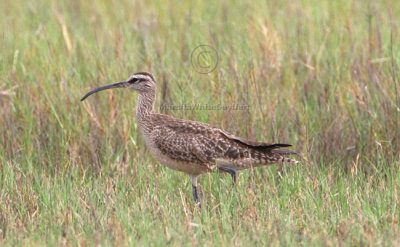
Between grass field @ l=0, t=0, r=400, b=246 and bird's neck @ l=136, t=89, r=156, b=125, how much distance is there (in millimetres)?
538

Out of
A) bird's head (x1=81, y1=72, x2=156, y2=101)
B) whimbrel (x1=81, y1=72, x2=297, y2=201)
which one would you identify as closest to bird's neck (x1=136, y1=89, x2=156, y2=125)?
bird's head (x1=81, y1=72, x2=156, y2=101)

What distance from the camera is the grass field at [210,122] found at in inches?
210

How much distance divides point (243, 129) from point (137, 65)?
2.03m

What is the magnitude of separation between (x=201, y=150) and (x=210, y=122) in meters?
1.18

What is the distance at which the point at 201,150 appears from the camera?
6.56 metres

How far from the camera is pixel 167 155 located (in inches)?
258

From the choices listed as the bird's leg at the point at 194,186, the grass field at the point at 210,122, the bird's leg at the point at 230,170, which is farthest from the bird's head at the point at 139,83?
the bird's leg at the point at 230,170

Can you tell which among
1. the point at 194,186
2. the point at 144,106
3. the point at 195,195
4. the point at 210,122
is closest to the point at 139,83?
the point at 144,106

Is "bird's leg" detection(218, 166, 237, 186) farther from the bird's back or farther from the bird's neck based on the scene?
the bird's neck

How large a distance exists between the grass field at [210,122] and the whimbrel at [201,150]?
0.17m

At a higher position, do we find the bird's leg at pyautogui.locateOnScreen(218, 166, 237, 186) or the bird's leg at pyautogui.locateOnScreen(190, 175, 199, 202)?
the bird's leg at pyautogui.locateOnScreen(218, 166, 237, 186)

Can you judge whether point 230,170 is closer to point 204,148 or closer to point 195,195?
point 204,148

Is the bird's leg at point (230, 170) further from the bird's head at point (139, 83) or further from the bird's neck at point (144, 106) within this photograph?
the bird's head at point (139, 83)

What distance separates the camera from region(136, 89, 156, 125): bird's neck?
6.96 metres
